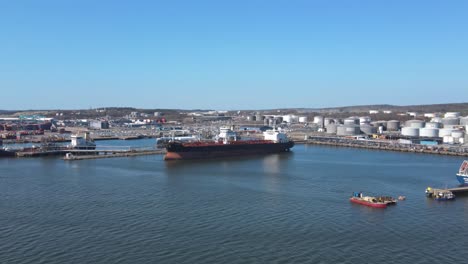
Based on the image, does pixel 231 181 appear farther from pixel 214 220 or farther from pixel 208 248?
pixel 208 248

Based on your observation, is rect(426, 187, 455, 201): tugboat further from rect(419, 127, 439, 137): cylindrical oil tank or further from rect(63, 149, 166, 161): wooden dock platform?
rect(419, 127, 439, 137): cylindrical oil tank

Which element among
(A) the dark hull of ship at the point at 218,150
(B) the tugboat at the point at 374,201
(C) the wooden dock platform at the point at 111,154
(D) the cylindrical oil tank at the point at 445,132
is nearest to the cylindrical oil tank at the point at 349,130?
(D) the cylindrical oil tank at the point at 445,132

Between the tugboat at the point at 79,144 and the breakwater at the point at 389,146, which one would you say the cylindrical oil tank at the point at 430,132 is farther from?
the tugboat at the point at 79,144

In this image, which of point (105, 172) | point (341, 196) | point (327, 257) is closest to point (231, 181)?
point (341, 196)

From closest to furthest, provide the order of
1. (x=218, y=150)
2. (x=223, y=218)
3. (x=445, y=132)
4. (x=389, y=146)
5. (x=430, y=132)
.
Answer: (x=223, y=218), (x=218, y=150), (x=389, y=146), (x=445, y=132), (x=430, y=132)

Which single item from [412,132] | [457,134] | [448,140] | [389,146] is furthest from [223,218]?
[412,132]

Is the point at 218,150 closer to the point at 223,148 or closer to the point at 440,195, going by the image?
the point at 223,148

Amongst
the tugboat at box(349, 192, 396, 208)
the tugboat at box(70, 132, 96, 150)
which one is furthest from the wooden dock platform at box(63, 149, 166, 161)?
the tugboat at box(349, 192, 396, 208)
